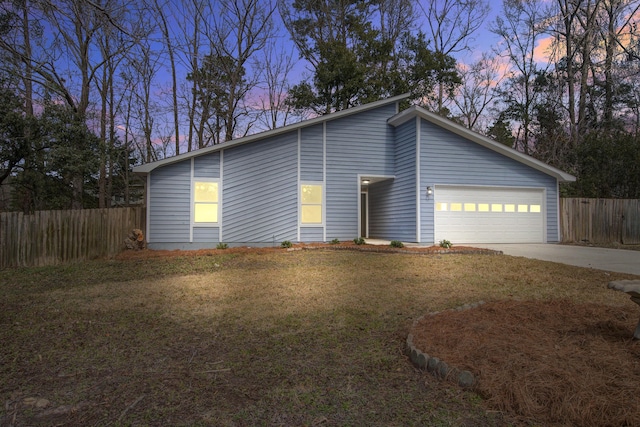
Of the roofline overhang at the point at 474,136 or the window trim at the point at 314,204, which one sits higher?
the roofline overhang at the point at 474,136

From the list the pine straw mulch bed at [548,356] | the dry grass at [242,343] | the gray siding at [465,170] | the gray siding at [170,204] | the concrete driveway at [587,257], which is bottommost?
the dry grass at [242,343]

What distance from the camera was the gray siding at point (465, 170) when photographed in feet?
40.3

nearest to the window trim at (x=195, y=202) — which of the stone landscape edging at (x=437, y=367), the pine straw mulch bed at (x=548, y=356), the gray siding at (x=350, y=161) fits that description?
the gray siding at (x=350, y=161)

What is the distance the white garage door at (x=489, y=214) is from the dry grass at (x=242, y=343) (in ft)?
14.4

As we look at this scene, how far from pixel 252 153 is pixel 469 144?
7289 mm

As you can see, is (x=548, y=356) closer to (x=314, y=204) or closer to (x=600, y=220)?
(x=314, y=204)

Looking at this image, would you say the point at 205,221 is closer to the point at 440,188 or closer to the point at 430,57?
the point at 440,188

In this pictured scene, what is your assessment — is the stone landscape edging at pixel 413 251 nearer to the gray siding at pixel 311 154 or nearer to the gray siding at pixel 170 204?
the gray siding at pixel 311 154

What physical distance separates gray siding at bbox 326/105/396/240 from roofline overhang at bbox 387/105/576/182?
86cm

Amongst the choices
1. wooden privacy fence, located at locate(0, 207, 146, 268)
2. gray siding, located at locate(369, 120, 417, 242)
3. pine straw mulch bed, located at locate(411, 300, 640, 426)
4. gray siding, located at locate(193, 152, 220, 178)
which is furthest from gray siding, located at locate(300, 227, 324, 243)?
pine straw mulch bed, located at locate(411, 300, 640, 426)

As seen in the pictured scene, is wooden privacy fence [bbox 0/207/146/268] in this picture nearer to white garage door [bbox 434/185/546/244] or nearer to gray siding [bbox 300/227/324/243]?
gray siding [bbox 300/227/324/243]

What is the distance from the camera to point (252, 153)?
12547mm

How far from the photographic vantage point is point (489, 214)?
13.1 m

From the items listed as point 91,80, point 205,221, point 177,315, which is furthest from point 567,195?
point 91,80
